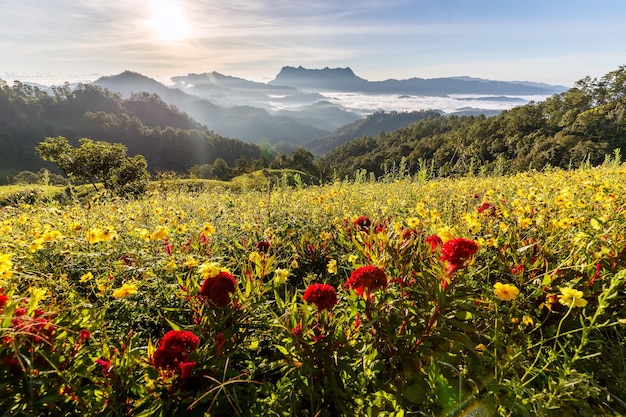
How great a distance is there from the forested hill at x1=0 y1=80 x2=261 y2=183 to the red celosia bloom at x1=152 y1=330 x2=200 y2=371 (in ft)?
282

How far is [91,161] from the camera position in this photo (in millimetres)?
23047

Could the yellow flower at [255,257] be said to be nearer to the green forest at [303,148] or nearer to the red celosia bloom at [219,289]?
the red celosia bloom at [219,289]

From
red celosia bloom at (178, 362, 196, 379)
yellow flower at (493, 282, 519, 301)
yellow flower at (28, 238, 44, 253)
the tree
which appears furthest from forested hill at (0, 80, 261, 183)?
yellow flower at (493, 282, 519, 301)

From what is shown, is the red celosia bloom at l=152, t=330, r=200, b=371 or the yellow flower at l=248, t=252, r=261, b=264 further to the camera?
the yellow flower at l=248, t=252, r=261, b=264

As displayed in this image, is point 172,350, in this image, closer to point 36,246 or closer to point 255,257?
point 255,257

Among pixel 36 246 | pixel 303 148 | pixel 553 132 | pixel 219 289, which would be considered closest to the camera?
pixel 219 289

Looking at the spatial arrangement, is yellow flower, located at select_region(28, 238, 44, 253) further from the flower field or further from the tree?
the tree

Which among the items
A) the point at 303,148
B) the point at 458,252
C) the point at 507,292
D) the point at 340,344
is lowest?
the point at 303,148

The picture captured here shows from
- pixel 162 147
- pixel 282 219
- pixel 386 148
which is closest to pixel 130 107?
pixel 162 147

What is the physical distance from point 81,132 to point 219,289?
113189 millimetres

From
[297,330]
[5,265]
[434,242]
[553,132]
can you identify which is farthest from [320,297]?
[553,132]

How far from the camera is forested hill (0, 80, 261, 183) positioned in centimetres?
8294

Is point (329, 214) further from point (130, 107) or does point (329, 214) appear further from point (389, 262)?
point (130, 107)

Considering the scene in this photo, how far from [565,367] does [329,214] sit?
3.02m
